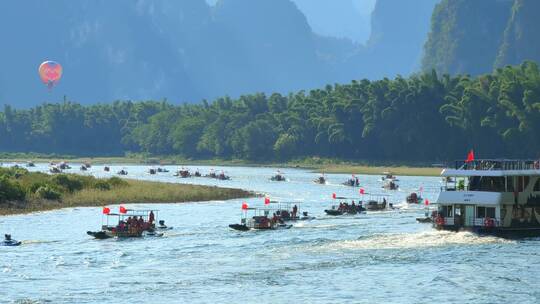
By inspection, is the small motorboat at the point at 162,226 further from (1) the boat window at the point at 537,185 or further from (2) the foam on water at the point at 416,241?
(1) the boat window at the point at 537,185

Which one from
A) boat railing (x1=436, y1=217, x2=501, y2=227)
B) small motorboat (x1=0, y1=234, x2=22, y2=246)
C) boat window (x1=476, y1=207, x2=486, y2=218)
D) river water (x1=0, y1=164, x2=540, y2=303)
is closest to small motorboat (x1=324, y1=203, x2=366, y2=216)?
river water (x1=0, y1=164, x2=540, y2=303)

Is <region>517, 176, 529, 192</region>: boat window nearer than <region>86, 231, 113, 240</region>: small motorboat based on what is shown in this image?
Yes

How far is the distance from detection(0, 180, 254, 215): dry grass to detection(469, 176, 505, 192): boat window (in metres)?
40.7

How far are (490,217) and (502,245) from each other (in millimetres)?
4166

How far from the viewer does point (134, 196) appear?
119 m

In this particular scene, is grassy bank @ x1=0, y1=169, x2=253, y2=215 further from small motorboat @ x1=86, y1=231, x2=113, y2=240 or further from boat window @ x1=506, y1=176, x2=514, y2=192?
boat window @ x1=506, y1=176, x2=514, y2=192

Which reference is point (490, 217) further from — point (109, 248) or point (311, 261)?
point (109, 248)

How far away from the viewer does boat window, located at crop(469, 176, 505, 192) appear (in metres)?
82.6

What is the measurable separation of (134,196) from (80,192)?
5.70 m

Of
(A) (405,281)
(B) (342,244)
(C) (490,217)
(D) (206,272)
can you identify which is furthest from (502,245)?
(D) (206,272)

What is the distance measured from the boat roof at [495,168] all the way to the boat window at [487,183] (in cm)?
68

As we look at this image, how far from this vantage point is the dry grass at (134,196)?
105 meters

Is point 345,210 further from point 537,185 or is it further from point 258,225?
point 537,185

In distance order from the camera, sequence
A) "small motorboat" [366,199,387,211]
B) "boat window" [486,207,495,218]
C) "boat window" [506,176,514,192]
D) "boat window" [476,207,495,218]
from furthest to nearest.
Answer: "small motorboat" [366,199,387,211] → "boat window" [506,176,514,192] → "boat window" [476,207,495,218] → "boat window" [486,207,495,218]
